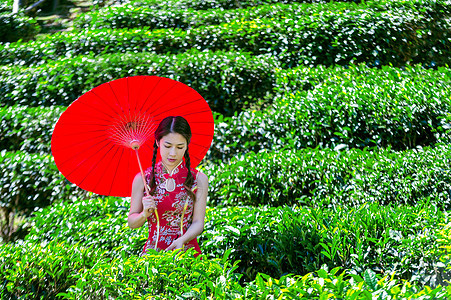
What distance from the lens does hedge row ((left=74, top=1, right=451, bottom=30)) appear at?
9.96 meters

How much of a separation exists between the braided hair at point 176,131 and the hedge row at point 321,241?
69 cm

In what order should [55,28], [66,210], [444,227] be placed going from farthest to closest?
[55,28] < [66,210] < [444,227]

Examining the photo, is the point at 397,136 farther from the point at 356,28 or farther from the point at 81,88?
the point at 81,88

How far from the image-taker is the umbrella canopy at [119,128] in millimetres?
3295

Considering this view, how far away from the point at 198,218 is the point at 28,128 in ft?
15.4

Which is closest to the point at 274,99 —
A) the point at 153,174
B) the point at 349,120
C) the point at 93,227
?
the point at 349,120

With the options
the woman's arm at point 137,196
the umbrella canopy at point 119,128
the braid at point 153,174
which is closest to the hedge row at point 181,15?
the umbrella canopy at point 119,128

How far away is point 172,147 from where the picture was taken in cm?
333

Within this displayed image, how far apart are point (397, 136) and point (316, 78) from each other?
5.77 ft

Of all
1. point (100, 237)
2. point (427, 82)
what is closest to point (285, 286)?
point (100, 237)

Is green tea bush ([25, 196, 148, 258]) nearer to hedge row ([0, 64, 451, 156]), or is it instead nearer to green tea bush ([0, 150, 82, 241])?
green tea bush ([0, 150, 82, 241])

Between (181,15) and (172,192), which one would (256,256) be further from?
(181,15)

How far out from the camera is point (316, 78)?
7.81 metres

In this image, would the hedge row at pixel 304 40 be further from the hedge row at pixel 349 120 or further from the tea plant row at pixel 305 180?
the tea plant row at pixel 305 180
